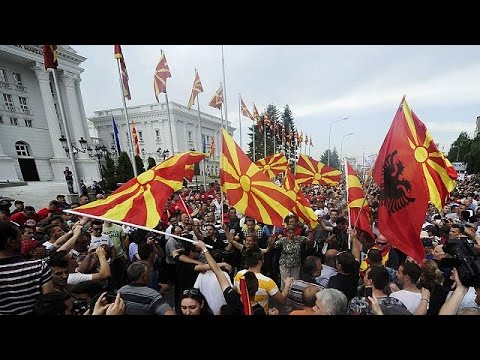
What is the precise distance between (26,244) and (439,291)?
4901 mm

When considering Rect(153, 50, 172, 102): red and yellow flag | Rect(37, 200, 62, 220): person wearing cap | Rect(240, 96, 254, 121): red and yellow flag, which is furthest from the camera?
Rect(240, 96, 254, 121): red and yellow flag

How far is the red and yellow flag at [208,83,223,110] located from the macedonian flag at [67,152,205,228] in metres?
11.9

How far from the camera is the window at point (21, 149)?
28.3 metres

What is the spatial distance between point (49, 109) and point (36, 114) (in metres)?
2.55

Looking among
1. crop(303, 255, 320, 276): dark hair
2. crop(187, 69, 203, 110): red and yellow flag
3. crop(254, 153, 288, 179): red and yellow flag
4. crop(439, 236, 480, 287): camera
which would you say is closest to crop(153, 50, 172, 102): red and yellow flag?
crop(187, 69, 203, 110): red and yellow flag

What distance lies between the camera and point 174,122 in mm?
49906

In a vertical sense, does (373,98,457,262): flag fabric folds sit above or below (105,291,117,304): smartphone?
above

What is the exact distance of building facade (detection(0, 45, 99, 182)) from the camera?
2720 cm

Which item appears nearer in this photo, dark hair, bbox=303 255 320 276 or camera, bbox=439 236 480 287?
camera, bbox=439 236 480 287

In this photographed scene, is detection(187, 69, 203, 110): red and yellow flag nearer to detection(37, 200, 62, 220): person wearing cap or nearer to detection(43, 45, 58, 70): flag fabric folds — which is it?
detection(43, 45, 58, 70): flag fabric folds
